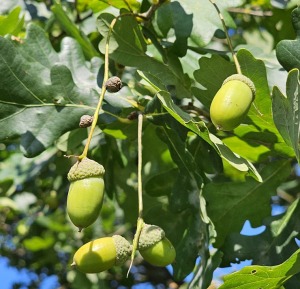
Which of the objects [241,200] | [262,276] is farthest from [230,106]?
[241,200]

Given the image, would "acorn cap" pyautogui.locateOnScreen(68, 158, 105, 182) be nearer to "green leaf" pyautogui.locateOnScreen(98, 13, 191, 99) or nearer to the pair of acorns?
the pair of acorns

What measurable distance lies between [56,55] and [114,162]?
500mm

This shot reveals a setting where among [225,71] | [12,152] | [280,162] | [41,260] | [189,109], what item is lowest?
[41,260]

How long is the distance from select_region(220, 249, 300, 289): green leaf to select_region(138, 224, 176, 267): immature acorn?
0.18m

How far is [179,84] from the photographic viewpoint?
6.60 feet

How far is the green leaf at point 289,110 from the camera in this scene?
152 centimetres

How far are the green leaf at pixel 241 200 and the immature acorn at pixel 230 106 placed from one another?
1.85 ft

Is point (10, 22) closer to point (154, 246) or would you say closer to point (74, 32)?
point (74, 32)

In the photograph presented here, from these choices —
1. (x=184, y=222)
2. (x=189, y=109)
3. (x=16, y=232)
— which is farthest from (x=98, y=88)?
(x=16, y=232)

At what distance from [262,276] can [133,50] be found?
25.5 inches

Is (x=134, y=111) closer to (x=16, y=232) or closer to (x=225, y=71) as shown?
(x=225, y=71)

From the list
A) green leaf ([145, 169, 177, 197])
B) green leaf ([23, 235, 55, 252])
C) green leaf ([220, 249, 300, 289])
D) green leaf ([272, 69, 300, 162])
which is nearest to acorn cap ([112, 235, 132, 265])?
green leaf ([220, 249, 300, 289])

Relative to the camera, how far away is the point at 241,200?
2.09 m

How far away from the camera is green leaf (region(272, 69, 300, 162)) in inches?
59.8
